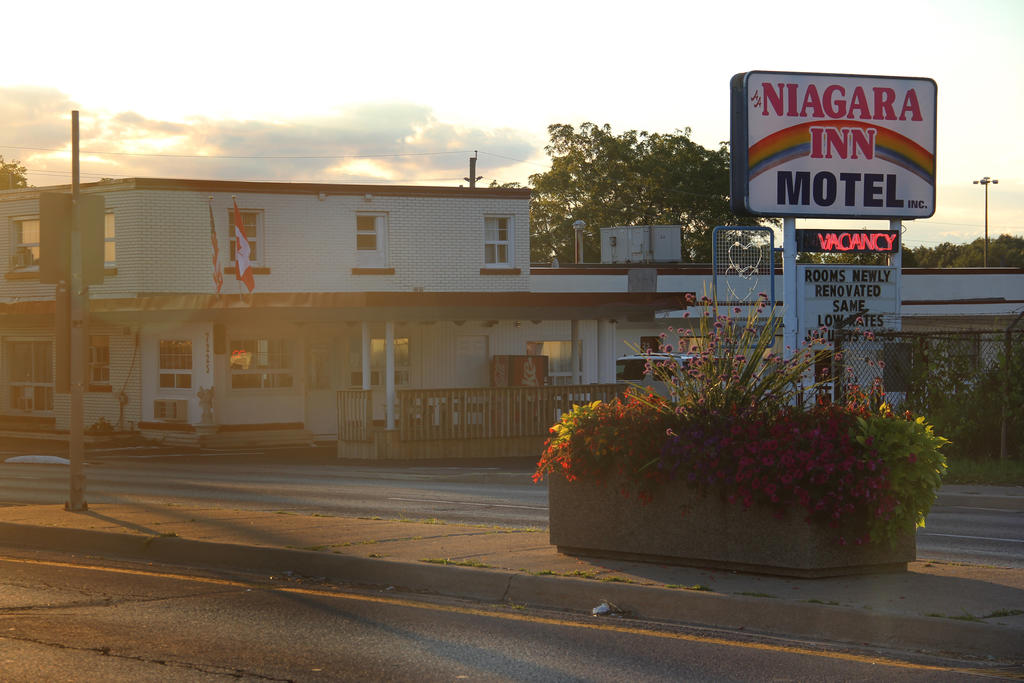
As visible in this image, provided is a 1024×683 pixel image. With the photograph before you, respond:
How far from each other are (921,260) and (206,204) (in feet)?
352

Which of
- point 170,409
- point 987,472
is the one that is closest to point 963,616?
point 987,472

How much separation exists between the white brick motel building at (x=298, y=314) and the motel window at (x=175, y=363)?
0.15ft

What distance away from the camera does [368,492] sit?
19453mm

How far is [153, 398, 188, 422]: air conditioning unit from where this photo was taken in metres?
30.6

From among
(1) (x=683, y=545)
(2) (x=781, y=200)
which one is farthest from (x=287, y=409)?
(1) (x=683, y=545)

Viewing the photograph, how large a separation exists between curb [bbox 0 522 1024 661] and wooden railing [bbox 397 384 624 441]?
1494cm

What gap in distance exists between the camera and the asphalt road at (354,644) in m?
7.28

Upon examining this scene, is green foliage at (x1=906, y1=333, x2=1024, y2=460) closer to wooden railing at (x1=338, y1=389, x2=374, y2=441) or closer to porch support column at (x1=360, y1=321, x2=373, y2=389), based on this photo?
wooden railing at (x1=338, y1=389, x2=374, y2=441)

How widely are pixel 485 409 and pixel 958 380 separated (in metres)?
10.1

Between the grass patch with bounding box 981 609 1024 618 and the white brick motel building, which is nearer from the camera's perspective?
the grass patch with bounding box 981 609 1024 618

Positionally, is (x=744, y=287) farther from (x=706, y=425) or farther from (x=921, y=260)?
(x=921, y=260)

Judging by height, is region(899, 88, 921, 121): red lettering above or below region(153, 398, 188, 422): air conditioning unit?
above

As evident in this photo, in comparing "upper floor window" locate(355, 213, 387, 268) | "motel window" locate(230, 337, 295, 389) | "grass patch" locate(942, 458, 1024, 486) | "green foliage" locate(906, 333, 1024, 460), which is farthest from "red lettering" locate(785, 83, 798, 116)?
"upper floor window" locate(355, 213, 387, 268)

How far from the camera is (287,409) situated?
3153cm
